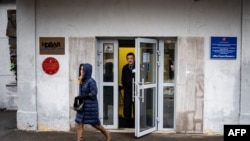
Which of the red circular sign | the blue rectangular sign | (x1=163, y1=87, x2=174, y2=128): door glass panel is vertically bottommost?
(x1=163, y1=87, x2=174, y2=128): door glass panel

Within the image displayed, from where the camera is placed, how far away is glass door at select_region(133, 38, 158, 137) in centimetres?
724

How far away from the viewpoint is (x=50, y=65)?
7.88 meters

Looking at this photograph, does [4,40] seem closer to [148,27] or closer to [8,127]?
[8,127]

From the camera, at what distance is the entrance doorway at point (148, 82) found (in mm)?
7617

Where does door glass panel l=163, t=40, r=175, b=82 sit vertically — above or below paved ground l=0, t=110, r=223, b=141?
above

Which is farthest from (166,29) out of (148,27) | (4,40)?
(4,40)

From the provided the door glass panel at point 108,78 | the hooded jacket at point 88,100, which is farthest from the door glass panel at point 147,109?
the hooded jacket at point 88,100

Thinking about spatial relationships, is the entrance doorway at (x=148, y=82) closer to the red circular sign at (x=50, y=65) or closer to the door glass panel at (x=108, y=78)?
the door glass panel at (x=108, y=78)

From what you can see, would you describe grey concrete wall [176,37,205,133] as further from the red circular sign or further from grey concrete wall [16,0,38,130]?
grey concrete wall [16,0,38,130]

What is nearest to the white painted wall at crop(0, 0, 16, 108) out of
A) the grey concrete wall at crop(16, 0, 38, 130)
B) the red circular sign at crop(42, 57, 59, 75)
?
the grey concrete wall at crop(16, 0, 38, 130)

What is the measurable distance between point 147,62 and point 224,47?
1747mm

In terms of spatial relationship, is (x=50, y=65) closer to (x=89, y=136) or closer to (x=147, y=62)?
(x=89, y=136)

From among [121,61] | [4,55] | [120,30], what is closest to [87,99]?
[120,30]

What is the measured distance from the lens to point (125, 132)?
7828 mm
